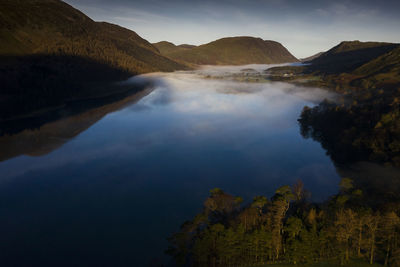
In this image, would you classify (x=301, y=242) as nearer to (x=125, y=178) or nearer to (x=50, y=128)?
(x=125, y=178)

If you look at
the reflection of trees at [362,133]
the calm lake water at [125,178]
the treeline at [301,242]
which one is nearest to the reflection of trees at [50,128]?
the calm lake water at [125,178]

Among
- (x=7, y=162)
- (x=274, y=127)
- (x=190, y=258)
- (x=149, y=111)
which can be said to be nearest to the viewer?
(x=190, y=258)

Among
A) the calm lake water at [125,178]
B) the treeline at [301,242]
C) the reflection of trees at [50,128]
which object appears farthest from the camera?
the reflection of trees at [50,128]

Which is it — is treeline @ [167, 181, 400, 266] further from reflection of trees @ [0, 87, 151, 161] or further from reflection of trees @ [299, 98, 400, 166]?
reflection of trees @ [0, 87, 151, 161]

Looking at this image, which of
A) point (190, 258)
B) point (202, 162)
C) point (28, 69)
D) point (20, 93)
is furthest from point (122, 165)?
point (28, 69)

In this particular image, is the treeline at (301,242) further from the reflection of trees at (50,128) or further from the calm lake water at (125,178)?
the reflection of trees at (50,128)

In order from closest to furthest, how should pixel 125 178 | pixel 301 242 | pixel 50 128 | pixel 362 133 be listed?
pixel 301 242, pixel 125 178, pixel 362 133, pixel 50 128

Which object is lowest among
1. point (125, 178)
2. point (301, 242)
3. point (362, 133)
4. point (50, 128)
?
point (125, 178)

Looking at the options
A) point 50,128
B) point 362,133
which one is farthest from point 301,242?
point 50,128

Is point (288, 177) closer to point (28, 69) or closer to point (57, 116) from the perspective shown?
point (57, 116)
